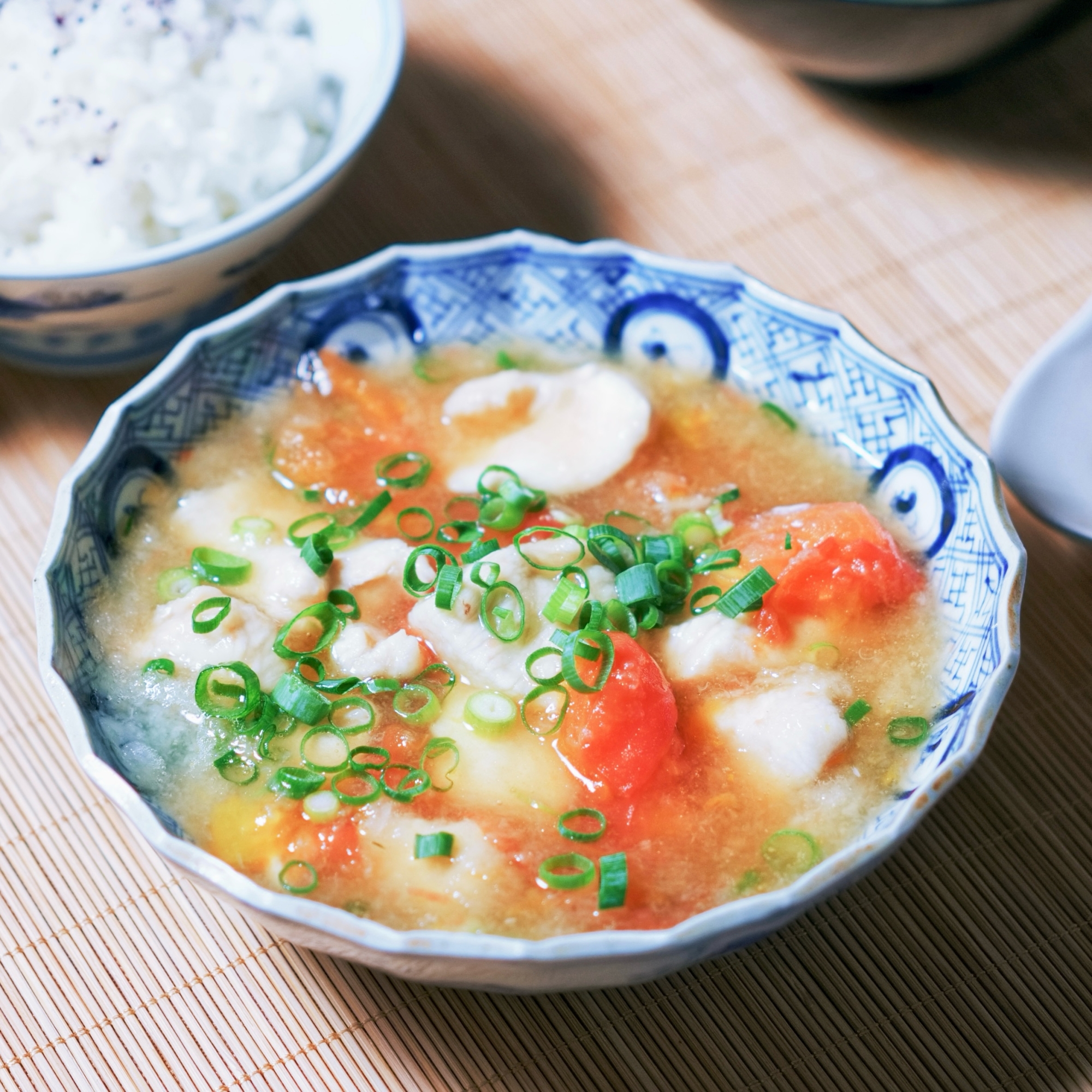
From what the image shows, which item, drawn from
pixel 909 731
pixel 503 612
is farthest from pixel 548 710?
pixel 909 731

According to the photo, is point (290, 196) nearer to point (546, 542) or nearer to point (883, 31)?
point (546, 542)

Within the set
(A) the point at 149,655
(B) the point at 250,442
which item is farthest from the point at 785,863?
(B) the point at 250,442

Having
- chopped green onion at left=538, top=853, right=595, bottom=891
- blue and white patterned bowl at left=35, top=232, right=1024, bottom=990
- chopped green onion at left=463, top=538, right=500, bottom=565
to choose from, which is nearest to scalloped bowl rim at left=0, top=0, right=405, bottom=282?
blue and white patterned bowl at left=35, top=232, right=1024, bottom=990

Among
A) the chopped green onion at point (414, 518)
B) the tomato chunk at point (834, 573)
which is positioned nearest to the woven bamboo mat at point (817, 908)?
the tomato chunk at point (834, 573)

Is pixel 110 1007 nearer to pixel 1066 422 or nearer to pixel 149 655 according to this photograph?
pixel 149 655

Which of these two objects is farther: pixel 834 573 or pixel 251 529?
pixel 251 529

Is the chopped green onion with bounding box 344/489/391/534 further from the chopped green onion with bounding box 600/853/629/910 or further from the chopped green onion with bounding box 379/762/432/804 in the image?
the chopped green onion with bounding box 600/853/629/910
